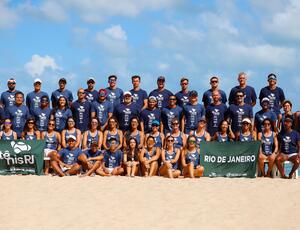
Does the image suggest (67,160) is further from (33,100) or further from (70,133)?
(33,100)

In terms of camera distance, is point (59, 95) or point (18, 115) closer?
point (18, 115)

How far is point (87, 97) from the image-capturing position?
14.5m

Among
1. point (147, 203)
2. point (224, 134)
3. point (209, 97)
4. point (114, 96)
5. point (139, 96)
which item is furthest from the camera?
point (114, 96)

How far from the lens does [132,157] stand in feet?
45.2

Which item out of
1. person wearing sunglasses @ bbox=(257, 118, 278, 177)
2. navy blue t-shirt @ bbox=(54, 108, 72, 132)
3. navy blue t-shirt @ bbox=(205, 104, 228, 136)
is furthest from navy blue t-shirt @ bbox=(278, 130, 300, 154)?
navy blue t-shirt @ bbox=(54, 108, 72, 132)

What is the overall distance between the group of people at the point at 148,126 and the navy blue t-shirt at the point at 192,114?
0.03 meters

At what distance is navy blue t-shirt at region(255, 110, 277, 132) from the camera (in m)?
13.7

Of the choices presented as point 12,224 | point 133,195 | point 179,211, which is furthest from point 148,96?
point 12,224

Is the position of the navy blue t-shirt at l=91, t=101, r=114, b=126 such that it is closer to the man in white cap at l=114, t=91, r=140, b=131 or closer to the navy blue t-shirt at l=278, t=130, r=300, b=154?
the man in white cap at l=114, t=91, r=140, b=131

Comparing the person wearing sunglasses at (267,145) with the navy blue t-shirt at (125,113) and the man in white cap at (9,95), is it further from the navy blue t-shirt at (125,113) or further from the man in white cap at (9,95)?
the man in white cap at (9,95)

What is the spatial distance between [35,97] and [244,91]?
5.55 m

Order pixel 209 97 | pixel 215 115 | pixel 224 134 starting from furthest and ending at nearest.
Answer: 1. pixel 209 97
2. pixel 224 134
3. pixel 215 115

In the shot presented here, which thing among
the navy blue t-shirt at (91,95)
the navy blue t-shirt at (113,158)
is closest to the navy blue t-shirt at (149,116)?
the navy blue t-shirt at (113,158)

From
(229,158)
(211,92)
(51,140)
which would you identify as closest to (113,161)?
(51,140)
